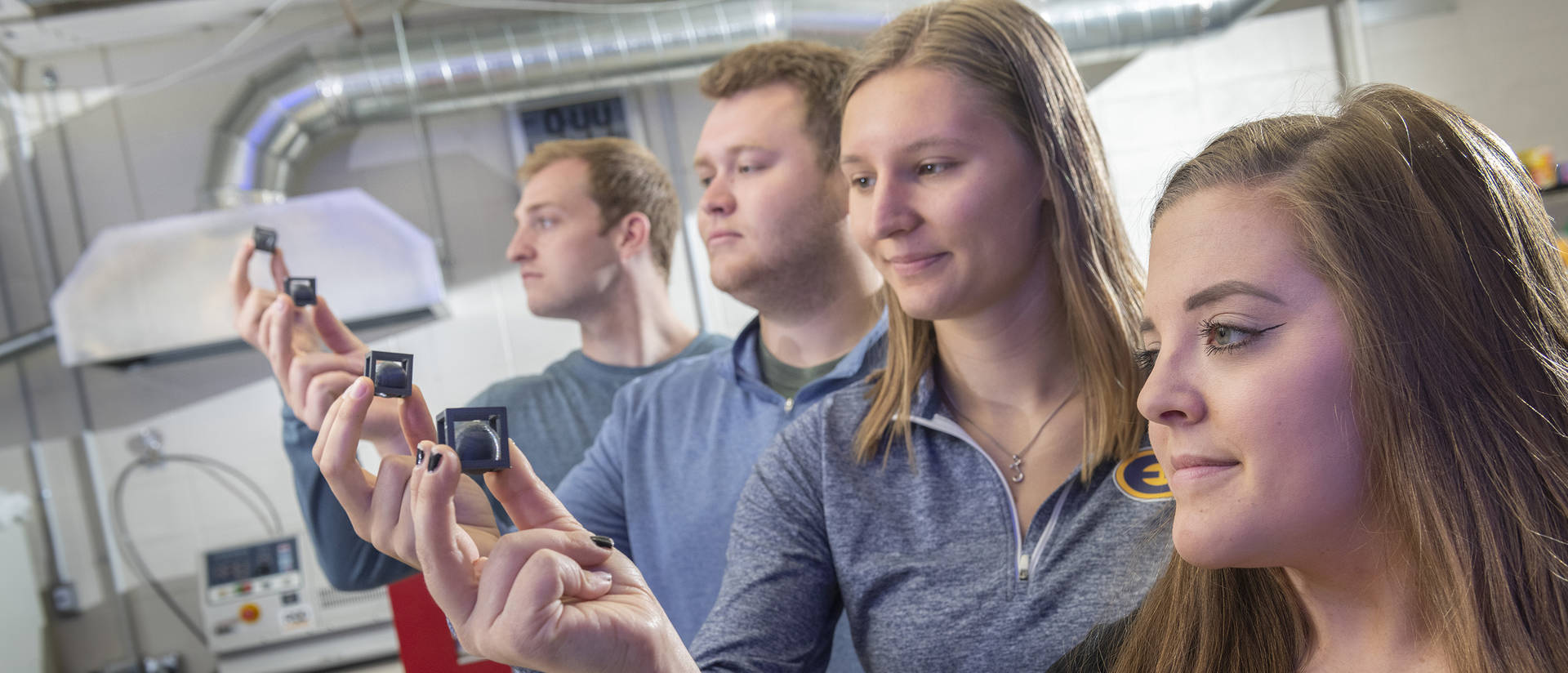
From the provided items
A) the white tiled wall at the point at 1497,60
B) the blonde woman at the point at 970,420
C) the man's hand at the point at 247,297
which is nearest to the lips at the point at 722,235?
the blonde woman at the point at 970,420

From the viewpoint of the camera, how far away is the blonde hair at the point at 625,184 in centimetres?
133

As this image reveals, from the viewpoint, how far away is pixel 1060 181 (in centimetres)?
94

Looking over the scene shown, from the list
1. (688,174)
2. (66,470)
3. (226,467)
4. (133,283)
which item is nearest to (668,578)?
(688,174)

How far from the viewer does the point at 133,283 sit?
98.1 inches

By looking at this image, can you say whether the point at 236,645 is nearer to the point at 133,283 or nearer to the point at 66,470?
the point at 66,470

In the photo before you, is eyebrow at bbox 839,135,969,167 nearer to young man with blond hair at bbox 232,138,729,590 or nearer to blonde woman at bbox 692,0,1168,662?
blonde woman at bbox 692,0,1168,662

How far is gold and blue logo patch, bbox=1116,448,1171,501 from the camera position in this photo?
2.85 feet

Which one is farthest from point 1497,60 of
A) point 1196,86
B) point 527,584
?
point 527,584

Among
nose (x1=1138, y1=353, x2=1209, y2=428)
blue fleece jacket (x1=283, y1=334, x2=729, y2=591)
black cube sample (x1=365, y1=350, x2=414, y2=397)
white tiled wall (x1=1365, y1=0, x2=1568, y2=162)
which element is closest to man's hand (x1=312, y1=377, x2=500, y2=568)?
black cube sample (x1=365, y1=350, x2=414, y2=397)

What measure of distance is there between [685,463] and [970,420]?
1.18 ft

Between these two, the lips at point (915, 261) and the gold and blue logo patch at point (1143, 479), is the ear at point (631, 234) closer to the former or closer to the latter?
the lips at point (915, 261)

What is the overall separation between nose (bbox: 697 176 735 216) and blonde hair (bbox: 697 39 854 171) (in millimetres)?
117

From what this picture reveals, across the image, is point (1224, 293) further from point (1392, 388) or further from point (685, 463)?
point (685, 463)

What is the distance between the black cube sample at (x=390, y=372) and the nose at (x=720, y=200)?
0.79 meters
